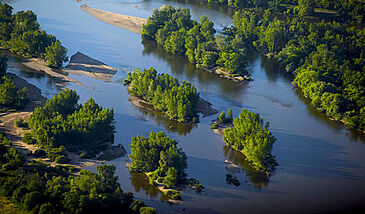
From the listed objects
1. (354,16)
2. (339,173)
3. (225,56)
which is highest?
(354,16)

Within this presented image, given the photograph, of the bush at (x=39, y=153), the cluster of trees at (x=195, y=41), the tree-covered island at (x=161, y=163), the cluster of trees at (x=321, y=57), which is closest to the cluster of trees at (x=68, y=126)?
the bush at (x=39, y=153)

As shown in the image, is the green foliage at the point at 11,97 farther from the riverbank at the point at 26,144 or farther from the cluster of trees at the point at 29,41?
the cluster of trees at the point at 29,41

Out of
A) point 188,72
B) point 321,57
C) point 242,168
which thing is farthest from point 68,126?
point 321,57

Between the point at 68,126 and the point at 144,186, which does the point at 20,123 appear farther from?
the point at 144,186

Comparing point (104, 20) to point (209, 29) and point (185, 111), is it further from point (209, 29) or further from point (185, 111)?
point (185, 111)

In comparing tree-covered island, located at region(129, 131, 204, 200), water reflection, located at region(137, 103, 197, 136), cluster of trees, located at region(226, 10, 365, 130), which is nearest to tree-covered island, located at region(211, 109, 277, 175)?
water reflection, located at region(137, 103, 197, 136)

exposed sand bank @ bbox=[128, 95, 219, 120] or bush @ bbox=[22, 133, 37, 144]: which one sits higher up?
exposed sand bank @ bbox=[128, 95, 219, 120]

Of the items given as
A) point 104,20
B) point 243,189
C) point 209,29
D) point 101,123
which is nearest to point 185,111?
point 101,123

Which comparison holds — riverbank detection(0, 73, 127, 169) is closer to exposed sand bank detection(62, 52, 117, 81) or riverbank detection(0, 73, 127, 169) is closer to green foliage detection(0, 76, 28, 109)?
green foliage detection(0, 76, 28, 109)
